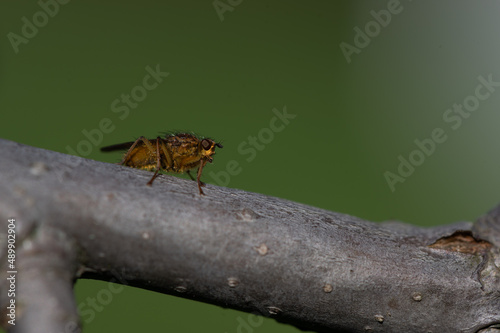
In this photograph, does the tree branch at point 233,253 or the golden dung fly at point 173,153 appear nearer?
the tree branch at point 233,253

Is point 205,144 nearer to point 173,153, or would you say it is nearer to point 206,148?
point 206,148

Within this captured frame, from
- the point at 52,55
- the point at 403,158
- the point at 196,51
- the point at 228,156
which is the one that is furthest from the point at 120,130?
the point at 403,158

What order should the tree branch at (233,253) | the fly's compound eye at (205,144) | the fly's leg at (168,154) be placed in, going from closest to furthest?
the tree branch at (233,253) → the fly's leg at (168,154) → the fly's compound eye at (205,144)

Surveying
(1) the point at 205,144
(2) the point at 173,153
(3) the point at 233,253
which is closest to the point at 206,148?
(1) the point at 205,144

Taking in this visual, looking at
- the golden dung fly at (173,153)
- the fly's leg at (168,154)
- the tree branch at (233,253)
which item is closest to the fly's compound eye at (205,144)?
the golden dung fly at (173,153)

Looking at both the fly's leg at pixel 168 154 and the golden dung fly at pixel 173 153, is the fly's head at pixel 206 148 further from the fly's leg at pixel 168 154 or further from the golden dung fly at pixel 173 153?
the fly's leg at pixel 168 154

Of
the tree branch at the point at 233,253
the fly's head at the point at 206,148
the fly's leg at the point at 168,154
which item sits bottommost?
the tree branch at the point at 233,253
